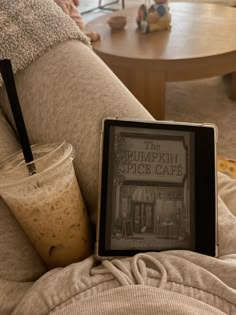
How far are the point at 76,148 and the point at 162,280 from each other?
11.1 inches

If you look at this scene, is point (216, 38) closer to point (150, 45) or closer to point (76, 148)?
point (150, 45)

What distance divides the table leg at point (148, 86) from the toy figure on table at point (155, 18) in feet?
1.17

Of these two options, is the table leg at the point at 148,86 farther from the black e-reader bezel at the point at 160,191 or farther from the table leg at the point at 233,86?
the black e-reader bezel at the point at 160,191

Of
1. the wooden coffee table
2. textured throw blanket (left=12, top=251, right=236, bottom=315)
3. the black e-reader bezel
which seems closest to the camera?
textured throw blanket (left=12, top=251, right=236, bottom=315)

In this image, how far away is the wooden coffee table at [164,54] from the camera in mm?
1713

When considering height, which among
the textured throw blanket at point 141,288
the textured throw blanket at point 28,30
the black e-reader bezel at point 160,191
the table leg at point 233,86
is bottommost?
the table leg at point 233,86

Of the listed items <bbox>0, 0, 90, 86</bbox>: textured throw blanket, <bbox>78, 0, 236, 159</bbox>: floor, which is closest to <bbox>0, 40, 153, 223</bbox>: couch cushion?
<bbox>0, 0, 90, 86</bbox>: textured throw blanket

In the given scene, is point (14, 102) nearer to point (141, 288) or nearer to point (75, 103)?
point (75, 103)

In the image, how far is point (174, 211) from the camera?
2.28 ft

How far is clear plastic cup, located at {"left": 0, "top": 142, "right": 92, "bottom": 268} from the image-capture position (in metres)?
0.60

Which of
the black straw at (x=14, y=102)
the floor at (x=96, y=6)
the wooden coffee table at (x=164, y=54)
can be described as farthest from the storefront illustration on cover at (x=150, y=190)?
the floor at (x=96, y=6)

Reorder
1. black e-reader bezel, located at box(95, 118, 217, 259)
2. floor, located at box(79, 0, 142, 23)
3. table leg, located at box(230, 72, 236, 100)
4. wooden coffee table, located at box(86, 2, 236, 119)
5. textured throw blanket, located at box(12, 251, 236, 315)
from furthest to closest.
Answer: floor, located at box(79, 0, 142, 23), table leg, located at box(230, 72, 236, 100), wooden coffee table, located at box(86, 2, 236, 119), black e-reader bezel, located at box(95, 118, 217, 259), textured throw blanket, located at box(12, 251, 236, 315)

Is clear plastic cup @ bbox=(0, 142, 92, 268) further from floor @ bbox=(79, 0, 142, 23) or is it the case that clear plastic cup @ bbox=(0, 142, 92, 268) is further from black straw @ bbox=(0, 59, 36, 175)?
floor @ bbox=(79, 0, 142, 23)

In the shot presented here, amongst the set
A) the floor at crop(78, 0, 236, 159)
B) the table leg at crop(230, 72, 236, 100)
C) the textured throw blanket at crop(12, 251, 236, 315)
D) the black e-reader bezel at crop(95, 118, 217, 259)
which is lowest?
the floor at crop(78, 0, 236, 159)
